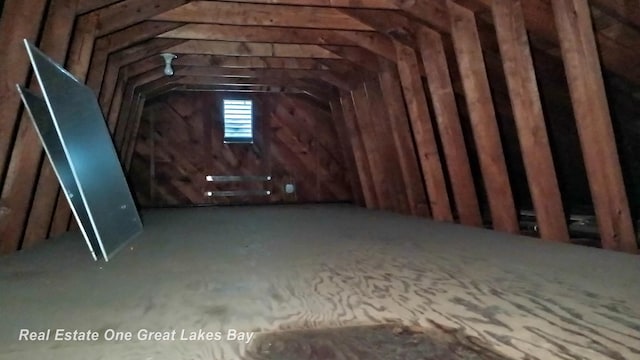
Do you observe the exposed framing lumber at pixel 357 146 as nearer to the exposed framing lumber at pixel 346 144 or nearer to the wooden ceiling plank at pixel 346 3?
the exposed framing lumber at pixel 346 144

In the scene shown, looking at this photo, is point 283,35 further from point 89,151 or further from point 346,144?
point 346,144

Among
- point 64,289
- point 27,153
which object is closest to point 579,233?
point 64,289

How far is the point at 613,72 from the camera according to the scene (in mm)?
3484

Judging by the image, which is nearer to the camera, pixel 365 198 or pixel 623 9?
pixel 623 9

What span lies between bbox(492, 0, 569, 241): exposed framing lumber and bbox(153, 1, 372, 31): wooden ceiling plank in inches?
68.7

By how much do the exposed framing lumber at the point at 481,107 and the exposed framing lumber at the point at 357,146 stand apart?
2.90 metres

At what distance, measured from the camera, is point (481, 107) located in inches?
144

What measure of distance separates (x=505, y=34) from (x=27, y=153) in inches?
120

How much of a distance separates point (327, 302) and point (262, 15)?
342cm

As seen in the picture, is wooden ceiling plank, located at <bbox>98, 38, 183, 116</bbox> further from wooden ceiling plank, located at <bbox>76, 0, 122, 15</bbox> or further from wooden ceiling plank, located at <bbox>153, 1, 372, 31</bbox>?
wooden ceiling plank, located at <bbox>76, 0, 122, 15</bbox>

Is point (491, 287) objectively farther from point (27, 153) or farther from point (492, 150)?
point (27, 153)

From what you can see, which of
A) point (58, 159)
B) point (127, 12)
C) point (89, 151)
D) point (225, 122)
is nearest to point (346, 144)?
point (225, 122)

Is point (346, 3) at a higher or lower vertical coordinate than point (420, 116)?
higher

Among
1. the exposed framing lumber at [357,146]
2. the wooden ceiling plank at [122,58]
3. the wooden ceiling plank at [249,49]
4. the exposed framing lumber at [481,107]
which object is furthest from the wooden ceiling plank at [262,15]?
the exposed framing lumber at [357,146]
